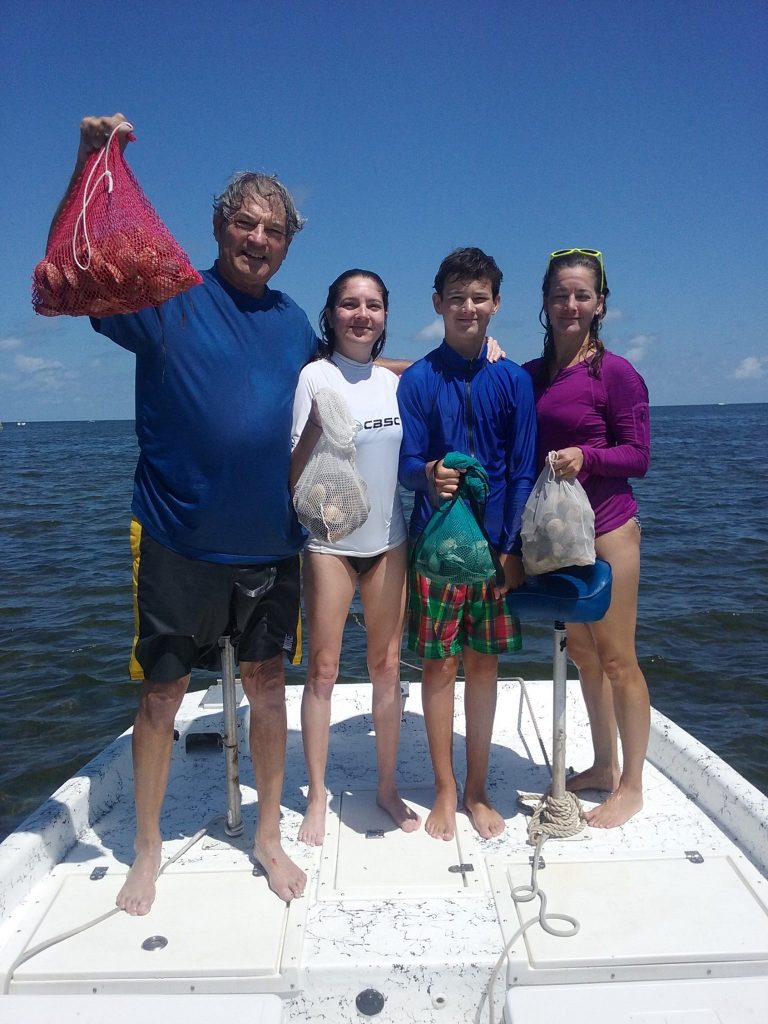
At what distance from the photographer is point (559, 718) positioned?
3490 mm

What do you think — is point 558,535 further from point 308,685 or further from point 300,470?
point 308,685

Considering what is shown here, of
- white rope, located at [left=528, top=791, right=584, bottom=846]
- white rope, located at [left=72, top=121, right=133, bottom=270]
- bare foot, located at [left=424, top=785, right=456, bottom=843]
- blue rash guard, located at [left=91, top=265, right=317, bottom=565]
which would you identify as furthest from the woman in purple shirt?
white rope, located at [left=72, top=121, right=133, bottom=270]

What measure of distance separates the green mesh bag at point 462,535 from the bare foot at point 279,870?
4.17 ft

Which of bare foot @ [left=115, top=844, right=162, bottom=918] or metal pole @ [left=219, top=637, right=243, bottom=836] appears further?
metal pole @ [left=219, top=637, right=243, bottom=836]

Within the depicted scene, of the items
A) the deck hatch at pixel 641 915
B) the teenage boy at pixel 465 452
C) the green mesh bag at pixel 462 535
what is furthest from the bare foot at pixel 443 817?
the green mesh bag at pixel 462 535

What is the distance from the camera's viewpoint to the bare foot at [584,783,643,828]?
3568 millimetres

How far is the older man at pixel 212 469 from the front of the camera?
9.56ft

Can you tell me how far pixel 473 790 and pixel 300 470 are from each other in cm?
171

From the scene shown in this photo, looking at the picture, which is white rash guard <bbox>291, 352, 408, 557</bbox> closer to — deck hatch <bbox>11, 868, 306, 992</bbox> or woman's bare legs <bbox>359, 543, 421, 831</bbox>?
woman's bare legs <bbox>359, 543, 421, 831</bbox>

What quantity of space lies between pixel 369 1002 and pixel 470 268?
2722 millimetres

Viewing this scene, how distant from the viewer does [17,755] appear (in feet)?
21.9

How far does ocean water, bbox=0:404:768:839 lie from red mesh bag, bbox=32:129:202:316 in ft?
9.46

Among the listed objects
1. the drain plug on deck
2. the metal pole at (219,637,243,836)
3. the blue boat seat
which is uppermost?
the blue boat seat

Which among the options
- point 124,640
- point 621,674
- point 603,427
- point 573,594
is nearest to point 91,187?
point 603,427
